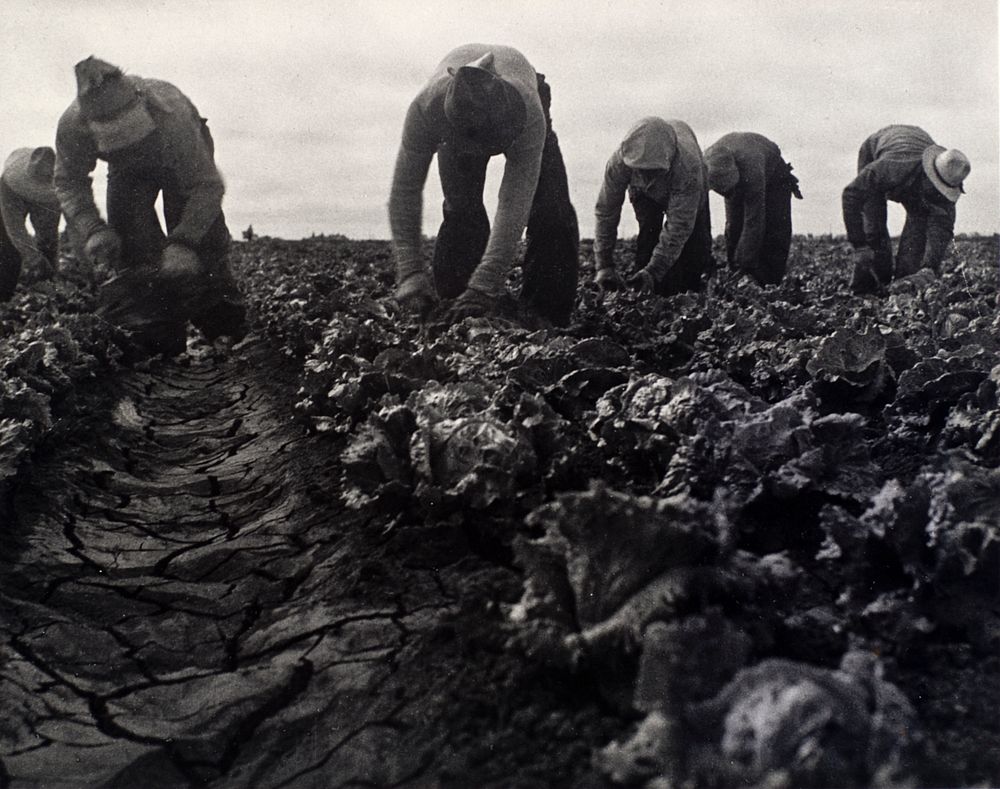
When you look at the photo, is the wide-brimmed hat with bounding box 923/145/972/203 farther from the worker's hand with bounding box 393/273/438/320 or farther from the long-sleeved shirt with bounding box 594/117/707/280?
the worker's hand with bounding box 393/273/438/320

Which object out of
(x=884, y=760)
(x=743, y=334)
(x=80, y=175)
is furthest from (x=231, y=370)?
(x=884, y=760)

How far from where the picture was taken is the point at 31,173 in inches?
431

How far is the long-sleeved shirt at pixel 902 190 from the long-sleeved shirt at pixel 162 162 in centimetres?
653

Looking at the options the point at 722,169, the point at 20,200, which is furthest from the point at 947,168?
the point at 20,200

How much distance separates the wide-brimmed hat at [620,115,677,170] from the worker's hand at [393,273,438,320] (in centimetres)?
242

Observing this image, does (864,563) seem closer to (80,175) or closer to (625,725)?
(625,725)

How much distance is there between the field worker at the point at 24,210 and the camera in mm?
10469

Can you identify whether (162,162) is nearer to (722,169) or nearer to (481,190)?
(481,190)

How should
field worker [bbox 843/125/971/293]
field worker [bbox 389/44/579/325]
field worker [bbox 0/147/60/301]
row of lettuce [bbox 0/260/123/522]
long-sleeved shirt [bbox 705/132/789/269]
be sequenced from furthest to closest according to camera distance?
1. field worker [bbox 0/147/60/301]
2. long-sleeved shirt [bbox 705/132/789/269]
3. field worker [bbox 843/125/971/293]
4. field worker [bbox 389/44/579/325]
5. row of lettuce [bbox 0/260/123/522]

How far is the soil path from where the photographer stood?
7.55 ft

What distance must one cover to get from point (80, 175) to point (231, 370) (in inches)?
77.9

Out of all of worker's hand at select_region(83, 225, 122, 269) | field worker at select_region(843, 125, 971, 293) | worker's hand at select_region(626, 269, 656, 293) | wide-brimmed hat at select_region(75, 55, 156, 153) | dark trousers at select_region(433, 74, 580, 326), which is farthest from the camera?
field worker at select_region(843, 125, 971, 293)

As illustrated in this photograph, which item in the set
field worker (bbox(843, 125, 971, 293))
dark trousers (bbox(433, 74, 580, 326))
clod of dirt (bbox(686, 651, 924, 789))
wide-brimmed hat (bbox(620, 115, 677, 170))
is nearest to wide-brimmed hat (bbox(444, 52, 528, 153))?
dark trousers (bbox(433, 74, 580, 326))

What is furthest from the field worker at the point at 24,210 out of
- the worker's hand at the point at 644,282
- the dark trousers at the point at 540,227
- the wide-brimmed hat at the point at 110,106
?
the worker's hand at the point at 644,282
